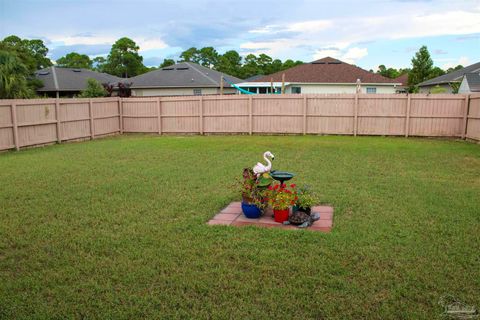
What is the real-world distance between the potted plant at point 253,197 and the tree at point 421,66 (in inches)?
1634

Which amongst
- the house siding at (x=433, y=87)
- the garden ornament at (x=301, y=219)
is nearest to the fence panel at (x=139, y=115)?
the garden ornament at (x=301, y=219)

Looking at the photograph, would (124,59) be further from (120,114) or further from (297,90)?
(120,114)

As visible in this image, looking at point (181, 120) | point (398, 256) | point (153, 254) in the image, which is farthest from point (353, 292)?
point (181, 120)

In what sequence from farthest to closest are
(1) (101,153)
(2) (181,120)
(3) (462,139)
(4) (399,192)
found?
(2) (181,120) < (3) (462,139) < (1) (101,153) < (4) (399,192)

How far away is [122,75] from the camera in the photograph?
176ft

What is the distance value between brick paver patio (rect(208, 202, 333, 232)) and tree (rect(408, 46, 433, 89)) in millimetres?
41145

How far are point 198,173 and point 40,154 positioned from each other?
5661 mm

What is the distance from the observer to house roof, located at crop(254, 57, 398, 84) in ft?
91.4

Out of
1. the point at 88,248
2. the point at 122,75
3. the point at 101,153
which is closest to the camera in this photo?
the point at 88,248

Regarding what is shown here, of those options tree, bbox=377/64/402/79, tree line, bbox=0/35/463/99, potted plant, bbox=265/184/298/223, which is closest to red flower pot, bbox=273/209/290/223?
potted plant, bbox=265/184/298/223

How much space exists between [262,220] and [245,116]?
12230 millimetres

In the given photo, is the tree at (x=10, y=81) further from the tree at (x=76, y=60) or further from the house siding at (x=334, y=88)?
the tree at (x=76, y=60)

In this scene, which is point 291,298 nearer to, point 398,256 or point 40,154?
point 398,256

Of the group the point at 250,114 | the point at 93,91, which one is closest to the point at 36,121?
the point at 250,114
